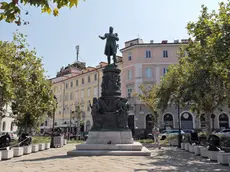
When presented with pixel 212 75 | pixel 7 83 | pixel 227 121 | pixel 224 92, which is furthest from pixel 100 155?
pixel 227 121

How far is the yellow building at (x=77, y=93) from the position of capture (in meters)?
49.5

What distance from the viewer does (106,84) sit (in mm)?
15234

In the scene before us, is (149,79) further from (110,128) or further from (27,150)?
(27,150)

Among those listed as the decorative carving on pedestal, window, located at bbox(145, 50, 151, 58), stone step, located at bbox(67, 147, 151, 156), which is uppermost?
window, located at bbox(145, 50, 151, 58)

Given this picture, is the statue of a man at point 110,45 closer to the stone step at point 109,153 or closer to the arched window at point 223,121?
the stone step at point 109,153

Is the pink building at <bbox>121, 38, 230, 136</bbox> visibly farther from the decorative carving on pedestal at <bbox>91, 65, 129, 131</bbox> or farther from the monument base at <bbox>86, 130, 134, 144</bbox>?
the monument base at <bbox>86, 130, 134, 144</bbox>

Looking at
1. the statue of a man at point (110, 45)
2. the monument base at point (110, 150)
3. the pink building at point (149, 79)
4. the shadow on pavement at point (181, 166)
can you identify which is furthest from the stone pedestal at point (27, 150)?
the pink building at point (149, 79)

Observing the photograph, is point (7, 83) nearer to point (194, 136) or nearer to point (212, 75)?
point (212, 75)

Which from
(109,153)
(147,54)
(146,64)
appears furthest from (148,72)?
(109,153)

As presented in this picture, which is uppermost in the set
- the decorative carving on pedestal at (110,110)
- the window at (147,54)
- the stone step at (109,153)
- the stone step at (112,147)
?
the window at (147,54)

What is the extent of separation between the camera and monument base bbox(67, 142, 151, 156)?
470 inches

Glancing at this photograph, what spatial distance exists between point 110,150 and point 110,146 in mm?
232

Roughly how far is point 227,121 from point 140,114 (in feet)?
45.1

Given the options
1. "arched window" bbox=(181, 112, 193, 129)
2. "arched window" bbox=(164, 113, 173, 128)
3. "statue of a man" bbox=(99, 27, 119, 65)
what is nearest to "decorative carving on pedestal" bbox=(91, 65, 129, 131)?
"statue of a man" bbox=(99, 27, 119, 65)
